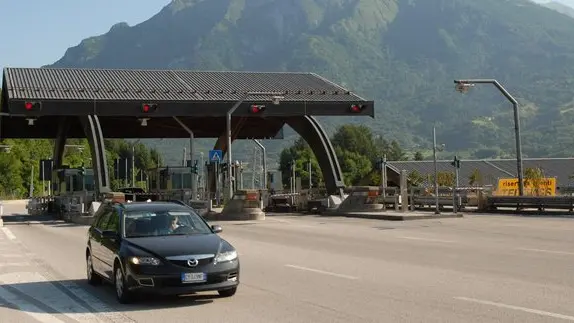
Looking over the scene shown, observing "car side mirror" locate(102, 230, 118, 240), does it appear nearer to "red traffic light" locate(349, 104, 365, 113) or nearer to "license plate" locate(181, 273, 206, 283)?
"license plate" locate(181, 273, 206, 283)

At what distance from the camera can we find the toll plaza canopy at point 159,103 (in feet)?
136

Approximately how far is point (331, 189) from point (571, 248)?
2815 centimetres

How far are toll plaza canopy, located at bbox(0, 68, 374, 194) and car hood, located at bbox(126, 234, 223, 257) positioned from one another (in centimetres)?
2750

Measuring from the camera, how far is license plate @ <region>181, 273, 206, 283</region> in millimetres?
10148

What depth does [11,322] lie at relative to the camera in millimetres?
9641

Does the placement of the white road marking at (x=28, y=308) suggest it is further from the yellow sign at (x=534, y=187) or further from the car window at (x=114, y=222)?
the yellow sign at (x=534, y=187)

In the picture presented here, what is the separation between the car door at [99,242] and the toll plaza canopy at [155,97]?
25395mm

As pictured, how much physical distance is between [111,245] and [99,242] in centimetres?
101

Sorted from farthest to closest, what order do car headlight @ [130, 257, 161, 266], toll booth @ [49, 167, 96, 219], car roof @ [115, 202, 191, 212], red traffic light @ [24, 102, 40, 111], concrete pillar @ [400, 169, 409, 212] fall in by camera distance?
toll booth @ [49, 167, 96, 219] < red traffic light @ [24, 102, 40, 111] < concrete pillar @ [400, 169, 409, 212] < car roof @ [115, 202, 191, 212] < car headlight @ [130, 257, 161, 266]

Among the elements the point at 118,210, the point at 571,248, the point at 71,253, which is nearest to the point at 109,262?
the point at 118,210

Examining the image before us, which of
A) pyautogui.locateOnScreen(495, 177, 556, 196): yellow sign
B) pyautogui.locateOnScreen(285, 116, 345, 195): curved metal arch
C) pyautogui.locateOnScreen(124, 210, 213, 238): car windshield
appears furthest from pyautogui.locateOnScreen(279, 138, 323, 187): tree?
pyautogui.locateOnScreen(124, 210, 213, 238): car windshield

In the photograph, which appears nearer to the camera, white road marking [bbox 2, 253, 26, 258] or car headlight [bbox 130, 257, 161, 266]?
car headlight [bbox 130, 257, 161, 266]

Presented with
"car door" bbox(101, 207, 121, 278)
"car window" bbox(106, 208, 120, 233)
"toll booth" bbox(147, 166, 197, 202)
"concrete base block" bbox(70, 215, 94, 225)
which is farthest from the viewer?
"toll booth" bbox(147, 166, 197, 202)

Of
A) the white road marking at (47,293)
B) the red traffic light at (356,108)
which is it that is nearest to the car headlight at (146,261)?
the white road marking at (47,293)
